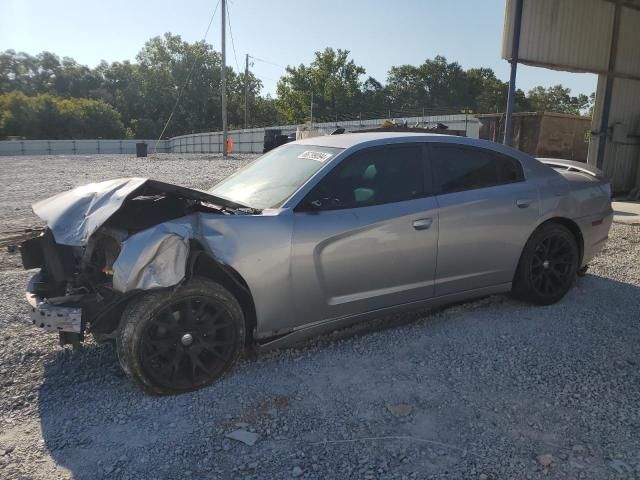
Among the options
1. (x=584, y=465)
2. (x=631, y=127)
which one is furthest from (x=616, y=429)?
(x=631, y=127)

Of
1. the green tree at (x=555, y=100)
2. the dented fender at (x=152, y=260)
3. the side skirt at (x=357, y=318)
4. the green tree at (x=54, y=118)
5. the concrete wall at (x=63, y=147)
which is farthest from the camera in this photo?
the green tree at (x=555, y=100)

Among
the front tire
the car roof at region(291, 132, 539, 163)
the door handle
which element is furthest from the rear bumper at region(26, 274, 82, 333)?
the door handle

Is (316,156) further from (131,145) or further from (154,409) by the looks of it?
(131,145)

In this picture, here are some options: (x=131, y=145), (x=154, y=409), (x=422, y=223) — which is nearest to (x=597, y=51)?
(x=422, y=223)

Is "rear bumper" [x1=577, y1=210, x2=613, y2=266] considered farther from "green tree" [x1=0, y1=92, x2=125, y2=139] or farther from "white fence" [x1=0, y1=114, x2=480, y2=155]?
"green tree" [x1=0, y1=92, x2=125, y2=139]

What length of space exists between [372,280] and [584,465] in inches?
67.4

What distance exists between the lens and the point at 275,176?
3.96 meters

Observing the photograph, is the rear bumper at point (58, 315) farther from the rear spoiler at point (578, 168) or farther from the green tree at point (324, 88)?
the green tree at point (324, 88)

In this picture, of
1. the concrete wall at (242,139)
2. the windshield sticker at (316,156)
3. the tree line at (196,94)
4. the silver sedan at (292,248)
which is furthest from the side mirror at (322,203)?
the tree line at (196,94)

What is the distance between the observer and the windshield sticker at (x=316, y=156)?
380 centimetres

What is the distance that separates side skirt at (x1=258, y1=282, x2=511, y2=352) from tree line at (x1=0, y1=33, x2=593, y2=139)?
5171cm

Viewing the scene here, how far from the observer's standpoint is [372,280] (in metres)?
3.69

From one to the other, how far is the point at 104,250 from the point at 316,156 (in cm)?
168

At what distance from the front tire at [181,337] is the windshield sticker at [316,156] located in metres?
1.26
